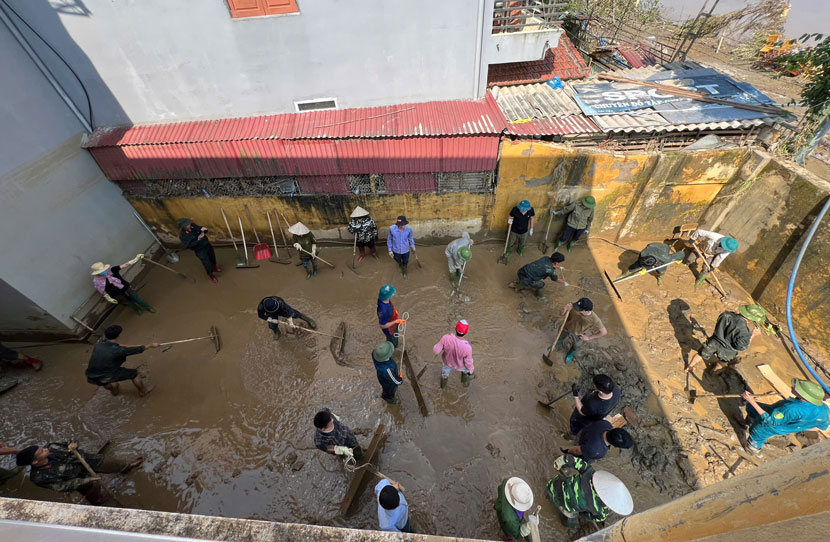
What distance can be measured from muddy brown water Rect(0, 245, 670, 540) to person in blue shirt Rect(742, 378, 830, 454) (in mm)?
1853

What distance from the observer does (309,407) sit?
5.91 m

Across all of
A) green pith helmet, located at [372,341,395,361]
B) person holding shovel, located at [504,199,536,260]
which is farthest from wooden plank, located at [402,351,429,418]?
person holding shovel, located at [504,199,536,260]

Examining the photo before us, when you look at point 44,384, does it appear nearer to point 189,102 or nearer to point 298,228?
point 298,228

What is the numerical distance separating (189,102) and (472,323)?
25.7 feet

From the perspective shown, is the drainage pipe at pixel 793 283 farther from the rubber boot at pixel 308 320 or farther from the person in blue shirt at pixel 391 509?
the rubber boot at pixel 308 320

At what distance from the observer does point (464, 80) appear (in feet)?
23.4

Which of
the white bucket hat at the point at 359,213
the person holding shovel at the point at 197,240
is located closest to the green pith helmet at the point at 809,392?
the white bucket hat at the point at 359,213

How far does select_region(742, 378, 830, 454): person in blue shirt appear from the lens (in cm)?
461

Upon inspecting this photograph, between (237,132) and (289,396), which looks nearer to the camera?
(289,396)

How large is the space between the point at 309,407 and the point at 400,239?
3918 millimetres

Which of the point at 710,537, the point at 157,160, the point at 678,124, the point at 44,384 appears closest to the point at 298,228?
the point at 157,160

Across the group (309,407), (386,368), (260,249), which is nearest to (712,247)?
(386,368)

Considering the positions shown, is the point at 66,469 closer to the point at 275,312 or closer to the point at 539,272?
the point at 275,312

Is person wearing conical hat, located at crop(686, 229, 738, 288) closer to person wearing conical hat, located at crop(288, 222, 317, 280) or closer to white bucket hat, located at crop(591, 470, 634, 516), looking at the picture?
white bucket hat, located at crop(591, 470, 634, 516)
